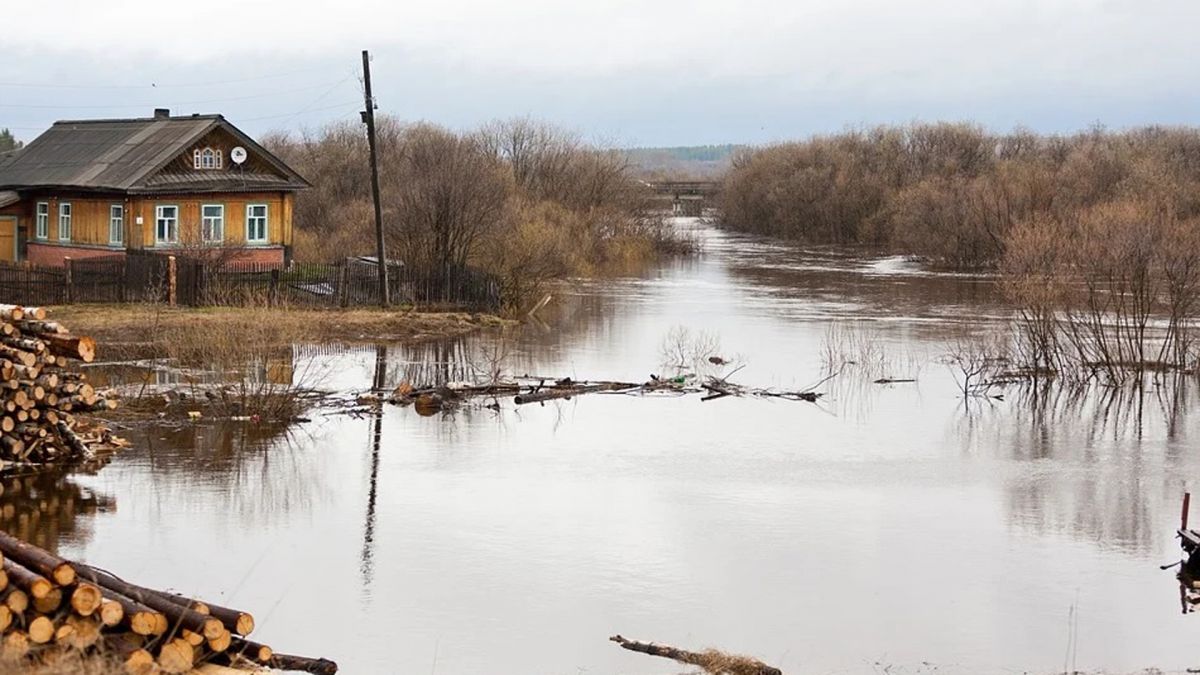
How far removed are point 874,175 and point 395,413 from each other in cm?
6437

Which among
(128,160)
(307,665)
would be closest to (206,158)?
(128,160)

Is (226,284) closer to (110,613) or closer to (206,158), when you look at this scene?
(206,158)

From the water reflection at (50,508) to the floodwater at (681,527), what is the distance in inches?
3.9

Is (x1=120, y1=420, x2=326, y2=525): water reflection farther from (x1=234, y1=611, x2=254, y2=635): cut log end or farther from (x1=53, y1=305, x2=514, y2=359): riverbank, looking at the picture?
(x1=234, y1=611, x2=254, y2=635): cut log end

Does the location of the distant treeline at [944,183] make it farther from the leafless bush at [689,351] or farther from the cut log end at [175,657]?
the cut log end at [175,657]

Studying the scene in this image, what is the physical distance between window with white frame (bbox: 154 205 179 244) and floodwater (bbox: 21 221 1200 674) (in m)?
12.9

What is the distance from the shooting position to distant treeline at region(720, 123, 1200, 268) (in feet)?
202

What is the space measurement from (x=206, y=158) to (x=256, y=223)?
7.38 feet

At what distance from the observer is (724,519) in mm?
17562

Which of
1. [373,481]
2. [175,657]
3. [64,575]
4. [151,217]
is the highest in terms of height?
[151,217]

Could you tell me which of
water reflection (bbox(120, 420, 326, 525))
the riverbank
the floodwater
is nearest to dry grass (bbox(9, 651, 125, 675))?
the floodwater

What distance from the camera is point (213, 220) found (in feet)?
135

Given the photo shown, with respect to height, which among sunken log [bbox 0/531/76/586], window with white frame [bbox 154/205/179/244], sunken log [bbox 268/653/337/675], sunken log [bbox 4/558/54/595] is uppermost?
window with white frame [bbox 154/205/179/244]

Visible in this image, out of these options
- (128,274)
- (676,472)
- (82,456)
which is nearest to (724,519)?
(676,472)
